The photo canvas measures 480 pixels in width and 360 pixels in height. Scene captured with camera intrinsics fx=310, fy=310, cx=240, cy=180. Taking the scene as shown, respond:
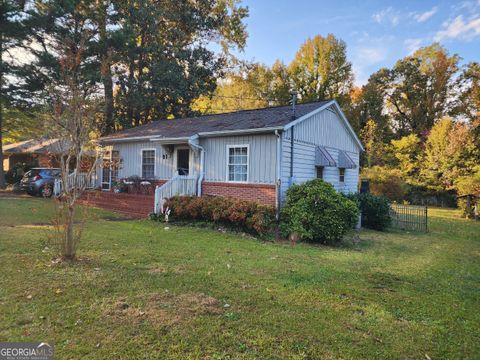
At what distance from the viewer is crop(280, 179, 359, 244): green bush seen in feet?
28.1

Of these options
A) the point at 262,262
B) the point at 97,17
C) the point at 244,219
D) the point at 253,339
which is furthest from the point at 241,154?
the point at 97,17

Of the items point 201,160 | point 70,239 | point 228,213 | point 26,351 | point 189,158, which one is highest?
point 189,158

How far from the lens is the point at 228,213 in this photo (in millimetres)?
9492

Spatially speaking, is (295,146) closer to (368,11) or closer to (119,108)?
(368,11)

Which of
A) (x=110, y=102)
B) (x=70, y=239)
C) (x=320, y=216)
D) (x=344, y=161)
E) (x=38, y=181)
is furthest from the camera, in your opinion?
(x=110, y=102)

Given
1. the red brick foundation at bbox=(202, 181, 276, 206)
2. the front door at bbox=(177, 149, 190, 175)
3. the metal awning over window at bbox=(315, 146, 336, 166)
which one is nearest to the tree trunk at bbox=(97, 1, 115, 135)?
the front door at bbox=(177, 149, 190, 175)

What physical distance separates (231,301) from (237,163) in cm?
770

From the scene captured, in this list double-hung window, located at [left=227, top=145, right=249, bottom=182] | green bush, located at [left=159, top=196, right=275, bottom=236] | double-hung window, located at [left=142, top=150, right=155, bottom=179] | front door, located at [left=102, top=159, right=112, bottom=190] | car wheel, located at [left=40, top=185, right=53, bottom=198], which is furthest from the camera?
front door, located at [left=102, top=159, right=112, bottom=190]

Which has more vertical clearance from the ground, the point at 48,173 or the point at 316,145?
the point at 316,145

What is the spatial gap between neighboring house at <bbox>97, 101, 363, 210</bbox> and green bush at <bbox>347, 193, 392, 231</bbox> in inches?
74.4

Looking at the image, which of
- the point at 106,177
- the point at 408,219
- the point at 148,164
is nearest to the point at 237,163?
the point at 148,164

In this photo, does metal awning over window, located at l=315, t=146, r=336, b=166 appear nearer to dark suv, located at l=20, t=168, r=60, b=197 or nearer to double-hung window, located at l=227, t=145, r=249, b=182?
double-hung window, located at l=227, t=145, r=249, b=182

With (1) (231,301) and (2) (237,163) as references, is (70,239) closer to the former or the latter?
A: (1) (231,301)

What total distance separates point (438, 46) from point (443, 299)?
1409 inches
